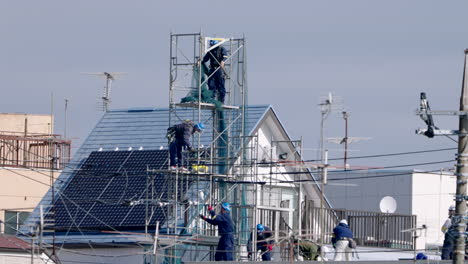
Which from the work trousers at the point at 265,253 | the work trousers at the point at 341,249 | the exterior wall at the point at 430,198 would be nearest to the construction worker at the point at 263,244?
the work trousers at the point at 265,253

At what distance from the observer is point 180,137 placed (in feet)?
123

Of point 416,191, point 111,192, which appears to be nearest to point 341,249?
point 111,192

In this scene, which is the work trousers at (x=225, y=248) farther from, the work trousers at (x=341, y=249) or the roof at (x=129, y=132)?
the roof at (x=129, y=132)

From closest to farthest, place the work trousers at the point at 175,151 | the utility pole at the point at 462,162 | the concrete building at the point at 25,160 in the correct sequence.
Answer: the utility pole at the point at 462,162 < the work trousers at the point at 175,151 < the concrete building at the point at 25,160

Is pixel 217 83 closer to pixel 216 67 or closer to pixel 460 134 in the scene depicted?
pixel 216 67

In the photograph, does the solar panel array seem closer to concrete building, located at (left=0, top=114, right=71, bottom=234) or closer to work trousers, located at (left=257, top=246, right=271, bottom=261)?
work trousers, located at (left=257, top=246, right=271, bottom=261)

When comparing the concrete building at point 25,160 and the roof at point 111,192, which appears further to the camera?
the concrete building at point 25,160

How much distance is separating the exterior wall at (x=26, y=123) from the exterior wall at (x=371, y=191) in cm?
1668

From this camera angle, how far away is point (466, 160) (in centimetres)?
2677

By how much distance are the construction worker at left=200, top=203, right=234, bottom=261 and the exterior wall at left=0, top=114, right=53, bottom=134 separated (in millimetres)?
32979

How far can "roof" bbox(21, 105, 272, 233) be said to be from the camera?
43406 millimetres

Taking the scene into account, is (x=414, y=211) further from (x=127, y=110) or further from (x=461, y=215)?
(x=461, y=215)

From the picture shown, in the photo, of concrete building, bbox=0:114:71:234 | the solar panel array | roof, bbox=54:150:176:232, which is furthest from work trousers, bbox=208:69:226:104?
concrete building, bbox=0:114:71:234

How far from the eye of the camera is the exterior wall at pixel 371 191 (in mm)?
57188
